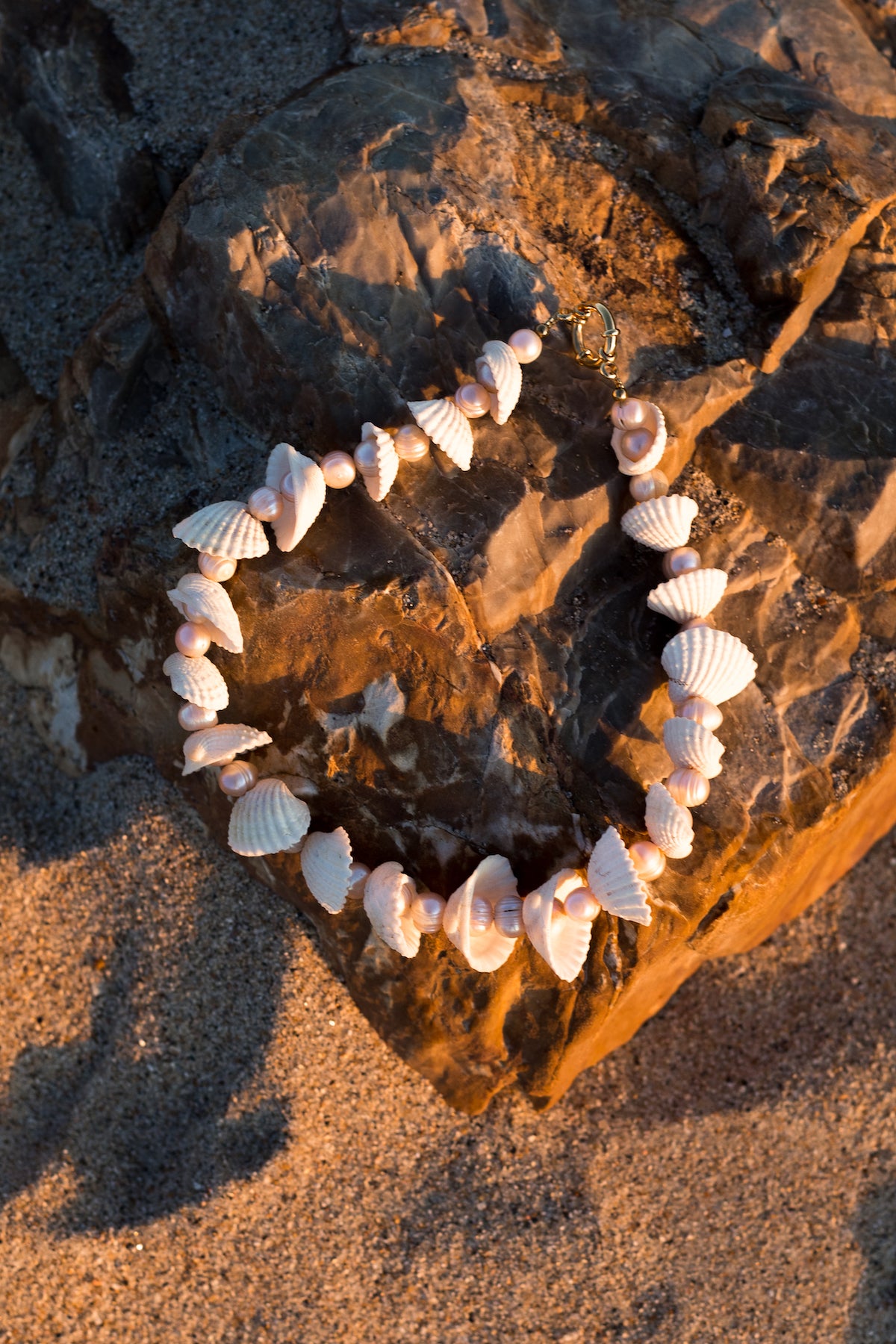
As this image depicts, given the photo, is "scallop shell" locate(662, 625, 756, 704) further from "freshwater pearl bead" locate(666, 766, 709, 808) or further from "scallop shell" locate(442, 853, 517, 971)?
"scallop shell" locate(442, 853, 517, 971)

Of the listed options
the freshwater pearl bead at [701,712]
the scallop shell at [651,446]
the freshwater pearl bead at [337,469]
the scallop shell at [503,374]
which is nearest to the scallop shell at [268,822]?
the freshwater pearl bead at [337,469]

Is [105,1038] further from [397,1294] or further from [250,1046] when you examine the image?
[397,1294]

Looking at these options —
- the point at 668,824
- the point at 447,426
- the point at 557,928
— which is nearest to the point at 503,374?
the point at 447,426

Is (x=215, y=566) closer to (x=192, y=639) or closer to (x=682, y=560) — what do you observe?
(x=192, y=639)

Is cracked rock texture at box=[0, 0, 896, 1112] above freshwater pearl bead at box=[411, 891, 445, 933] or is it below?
above

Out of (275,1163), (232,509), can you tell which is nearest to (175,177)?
(232,509)

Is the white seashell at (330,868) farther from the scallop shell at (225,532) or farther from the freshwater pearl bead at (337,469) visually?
the freshwater pearl bead at (337,469)

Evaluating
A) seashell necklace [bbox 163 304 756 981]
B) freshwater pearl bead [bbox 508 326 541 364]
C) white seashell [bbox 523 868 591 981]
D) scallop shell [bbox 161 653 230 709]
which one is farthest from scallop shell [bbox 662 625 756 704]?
scallop shell [bbox 161 653 230 709]
